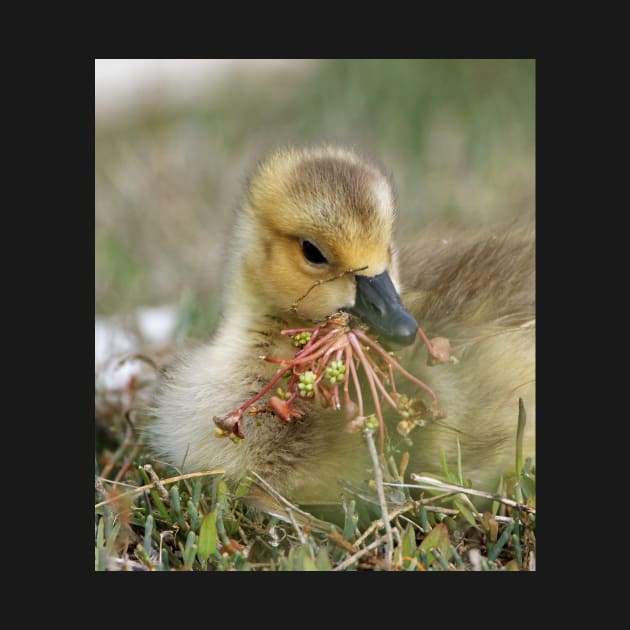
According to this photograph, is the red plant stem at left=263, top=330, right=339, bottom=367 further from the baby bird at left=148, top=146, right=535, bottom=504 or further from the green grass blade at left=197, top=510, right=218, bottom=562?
the green grass blade at left=197, top=510, right=218, bottom=562

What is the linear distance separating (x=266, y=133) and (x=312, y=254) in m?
1.29

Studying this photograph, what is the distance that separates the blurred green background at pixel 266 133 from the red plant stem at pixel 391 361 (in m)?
1.14

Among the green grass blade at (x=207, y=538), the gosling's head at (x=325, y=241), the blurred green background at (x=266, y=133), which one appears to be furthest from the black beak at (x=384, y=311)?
the blurred green background at (x=266, y=133)

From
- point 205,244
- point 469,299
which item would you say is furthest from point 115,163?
point 469,299

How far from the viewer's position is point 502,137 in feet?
14.1

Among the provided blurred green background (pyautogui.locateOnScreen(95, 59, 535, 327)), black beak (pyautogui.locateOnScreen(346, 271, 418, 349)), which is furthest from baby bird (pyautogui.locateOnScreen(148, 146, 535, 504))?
blurred green background (pyautogui.locateOnScreen(95, 59, 535, 327))

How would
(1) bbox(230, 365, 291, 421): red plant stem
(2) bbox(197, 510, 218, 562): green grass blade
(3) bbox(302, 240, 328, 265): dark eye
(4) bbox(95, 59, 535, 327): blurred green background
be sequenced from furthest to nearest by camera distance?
1. (4) bbox(95, 59, 535, 327): blurred green background
2. (3) bbox(302, 240, 328, 265): dark eye
3. (1) bbox(230, 365, 291, 421): red plant stem
4. (2) bbox(197, 510, 218, 562): green grass blade

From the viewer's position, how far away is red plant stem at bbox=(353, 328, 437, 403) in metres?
2.03

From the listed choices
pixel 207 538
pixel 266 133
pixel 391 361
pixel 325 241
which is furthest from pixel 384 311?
pixel 266 133

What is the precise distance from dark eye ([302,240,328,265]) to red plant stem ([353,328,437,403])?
0.19 m

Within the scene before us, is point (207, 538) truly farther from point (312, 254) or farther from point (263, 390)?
point (312, 254)

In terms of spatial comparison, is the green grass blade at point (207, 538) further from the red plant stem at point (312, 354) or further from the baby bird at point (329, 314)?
the red plant stem at point (312, 354)

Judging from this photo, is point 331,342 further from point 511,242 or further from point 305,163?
point 511,242

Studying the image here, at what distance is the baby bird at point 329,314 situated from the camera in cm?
211
